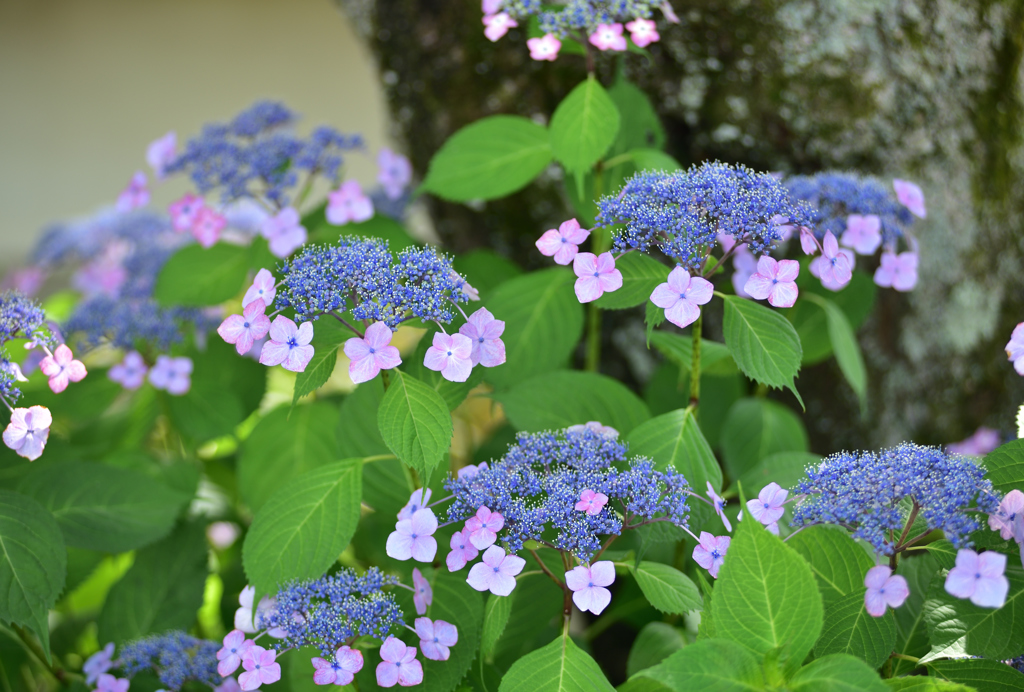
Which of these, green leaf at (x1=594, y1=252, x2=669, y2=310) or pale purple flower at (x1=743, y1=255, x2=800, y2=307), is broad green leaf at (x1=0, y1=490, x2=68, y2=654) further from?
pale purple flower at (x1=743, y1=255, x2=800, y2=307)

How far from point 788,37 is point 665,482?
2.30 ft

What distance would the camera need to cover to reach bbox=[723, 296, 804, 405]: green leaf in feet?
2.06

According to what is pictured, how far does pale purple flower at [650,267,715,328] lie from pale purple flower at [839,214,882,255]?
1.08 feet

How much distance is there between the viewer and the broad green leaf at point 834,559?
2.06 ft

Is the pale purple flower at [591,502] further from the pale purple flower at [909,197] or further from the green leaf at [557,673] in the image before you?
the pale purple flower at [909,197]

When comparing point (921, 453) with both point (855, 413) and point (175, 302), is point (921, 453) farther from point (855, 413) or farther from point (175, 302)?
point (175, 302)

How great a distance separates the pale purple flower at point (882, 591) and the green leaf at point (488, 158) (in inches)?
22.1

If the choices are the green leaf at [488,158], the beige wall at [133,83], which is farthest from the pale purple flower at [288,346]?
the beige wall at [133,83]

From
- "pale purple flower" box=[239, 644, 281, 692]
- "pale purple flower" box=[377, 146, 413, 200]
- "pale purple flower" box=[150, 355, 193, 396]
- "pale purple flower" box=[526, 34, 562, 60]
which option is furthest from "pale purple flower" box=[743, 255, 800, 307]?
"pale purple flower" box=[150, 355, 193, 396]

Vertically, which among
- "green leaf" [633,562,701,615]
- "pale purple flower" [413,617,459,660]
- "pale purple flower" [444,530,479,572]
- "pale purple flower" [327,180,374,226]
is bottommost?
"pale purple flower" [413,617,459,660]

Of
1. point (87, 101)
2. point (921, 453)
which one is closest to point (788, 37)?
point (921, 453)

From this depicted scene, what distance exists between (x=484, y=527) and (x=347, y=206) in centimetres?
55

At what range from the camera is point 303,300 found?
60 centimetres

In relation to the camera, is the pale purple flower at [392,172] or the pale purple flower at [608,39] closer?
the pale purple flower at [608,39]
